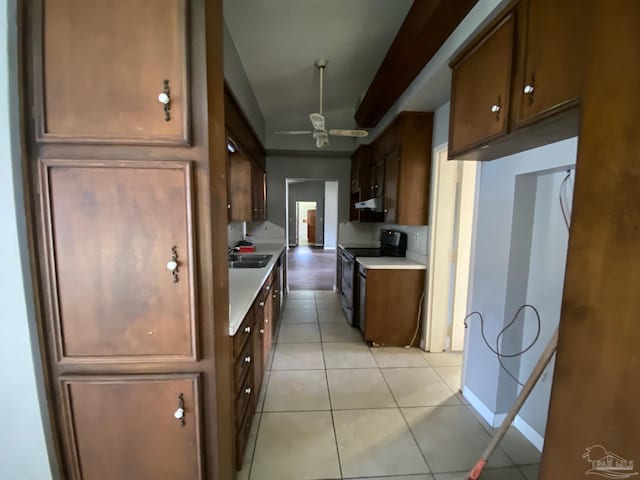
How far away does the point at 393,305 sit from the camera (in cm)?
288

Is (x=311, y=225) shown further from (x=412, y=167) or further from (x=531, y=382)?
(x=531, y=382)

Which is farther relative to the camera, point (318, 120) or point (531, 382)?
point (318, 120)

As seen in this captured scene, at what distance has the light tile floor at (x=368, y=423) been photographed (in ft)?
5.02

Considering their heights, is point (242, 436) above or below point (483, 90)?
below

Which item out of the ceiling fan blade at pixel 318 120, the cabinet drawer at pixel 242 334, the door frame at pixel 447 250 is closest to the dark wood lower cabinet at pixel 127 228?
the cabinet drawer at pixel 242 334

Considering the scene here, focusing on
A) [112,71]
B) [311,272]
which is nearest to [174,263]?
[112,71]

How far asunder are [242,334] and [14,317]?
88 cm

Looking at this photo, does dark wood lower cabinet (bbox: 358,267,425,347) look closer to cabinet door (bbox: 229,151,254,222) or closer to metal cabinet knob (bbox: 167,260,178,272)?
cabinet door (bbox: 229,151,254,222)

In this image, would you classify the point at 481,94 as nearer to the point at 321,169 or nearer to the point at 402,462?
the point at 402,462

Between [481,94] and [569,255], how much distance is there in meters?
1.05

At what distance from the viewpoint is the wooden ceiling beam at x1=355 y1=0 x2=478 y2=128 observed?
1.53 meters

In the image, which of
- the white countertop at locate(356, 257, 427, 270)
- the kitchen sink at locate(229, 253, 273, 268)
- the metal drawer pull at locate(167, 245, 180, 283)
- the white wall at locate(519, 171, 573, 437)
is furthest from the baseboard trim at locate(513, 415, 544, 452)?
the kitchen sink at locate(229, 253, 273, 268)

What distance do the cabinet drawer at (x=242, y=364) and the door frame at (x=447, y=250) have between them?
1.94 metres

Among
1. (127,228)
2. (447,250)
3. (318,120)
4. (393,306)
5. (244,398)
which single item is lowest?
(244,398)
